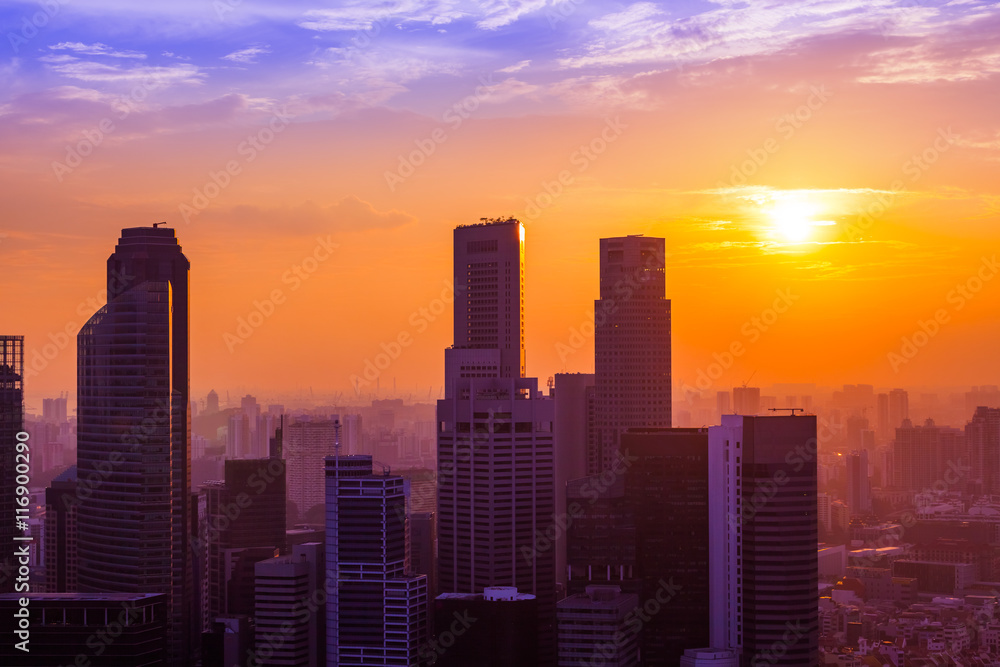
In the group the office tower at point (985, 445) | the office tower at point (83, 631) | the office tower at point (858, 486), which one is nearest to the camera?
the office tower at point (83, 631)

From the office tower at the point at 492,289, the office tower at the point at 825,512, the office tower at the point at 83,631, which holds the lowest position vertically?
the office tower at the point at 825,512

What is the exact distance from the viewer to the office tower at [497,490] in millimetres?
53375

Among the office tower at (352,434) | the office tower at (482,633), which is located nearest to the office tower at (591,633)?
the office tower at (482,633)

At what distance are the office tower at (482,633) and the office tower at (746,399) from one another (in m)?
47.8

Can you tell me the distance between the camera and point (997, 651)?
6875 cm

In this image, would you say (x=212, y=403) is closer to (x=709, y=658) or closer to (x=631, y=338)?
(x=631, y=338)

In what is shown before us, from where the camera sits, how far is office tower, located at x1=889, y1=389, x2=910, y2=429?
5049 inches

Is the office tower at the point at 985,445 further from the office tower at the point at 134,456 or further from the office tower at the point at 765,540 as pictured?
the office tower at the point at 134,456

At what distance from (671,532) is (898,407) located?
281 ft

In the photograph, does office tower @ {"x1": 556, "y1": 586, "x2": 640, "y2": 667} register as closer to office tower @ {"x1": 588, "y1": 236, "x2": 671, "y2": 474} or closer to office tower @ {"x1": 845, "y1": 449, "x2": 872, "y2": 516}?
office tower @ {"x1": 588, "y1": 236, "x2": 671, "y2": 474}

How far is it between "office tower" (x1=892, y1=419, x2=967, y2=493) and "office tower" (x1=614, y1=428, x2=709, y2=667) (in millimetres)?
73092

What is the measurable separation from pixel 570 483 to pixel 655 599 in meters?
6.79

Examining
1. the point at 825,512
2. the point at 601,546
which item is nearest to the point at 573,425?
the point at 601,546

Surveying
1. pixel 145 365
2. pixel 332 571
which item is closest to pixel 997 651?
pixel 332 571
